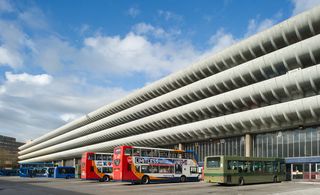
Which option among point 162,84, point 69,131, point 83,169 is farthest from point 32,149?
point 83,169

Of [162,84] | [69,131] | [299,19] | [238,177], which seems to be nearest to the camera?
[238,177]

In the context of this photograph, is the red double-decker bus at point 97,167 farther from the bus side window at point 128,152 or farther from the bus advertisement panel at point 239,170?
the bus advertisement panel at point 239,170

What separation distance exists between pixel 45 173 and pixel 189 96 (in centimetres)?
3070

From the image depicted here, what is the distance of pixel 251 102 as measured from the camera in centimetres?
4738

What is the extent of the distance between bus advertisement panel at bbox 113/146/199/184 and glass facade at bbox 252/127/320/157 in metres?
11.1

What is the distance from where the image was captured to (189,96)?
195ft

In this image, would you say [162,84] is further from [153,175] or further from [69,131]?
[69,131]

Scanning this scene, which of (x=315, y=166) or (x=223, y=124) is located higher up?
(x=223, y=124)

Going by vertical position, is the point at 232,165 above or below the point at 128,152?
below

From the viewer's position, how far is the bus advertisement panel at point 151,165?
34.8 m

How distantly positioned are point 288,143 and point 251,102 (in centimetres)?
700

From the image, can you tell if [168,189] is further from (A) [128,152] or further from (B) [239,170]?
(A) [128,152]

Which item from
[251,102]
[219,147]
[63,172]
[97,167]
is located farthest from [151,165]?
[63,172]

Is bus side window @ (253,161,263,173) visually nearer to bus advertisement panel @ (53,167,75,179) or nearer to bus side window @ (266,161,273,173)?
bus side window @ (266,161,273,173)
